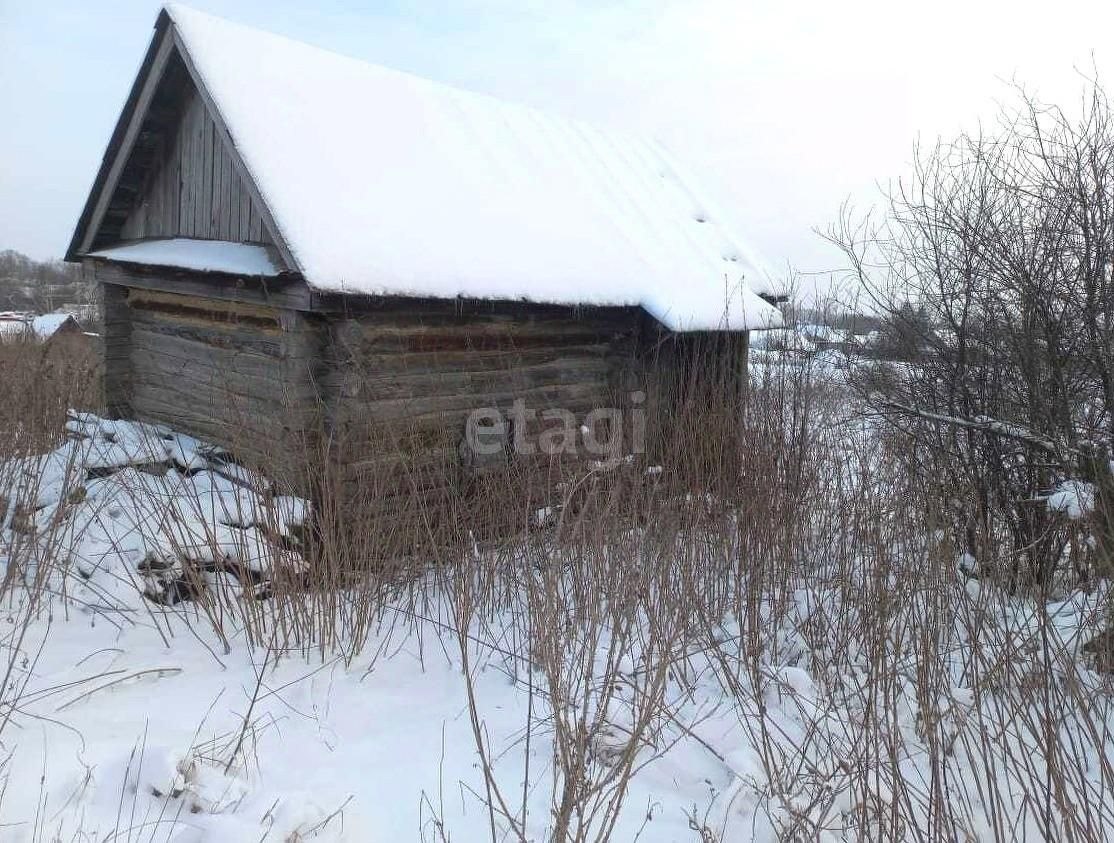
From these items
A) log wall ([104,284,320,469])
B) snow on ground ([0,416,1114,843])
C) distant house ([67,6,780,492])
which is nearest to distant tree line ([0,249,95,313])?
log wall ([104,284,320,469])

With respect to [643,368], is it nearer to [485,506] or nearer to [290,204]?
[485,506]

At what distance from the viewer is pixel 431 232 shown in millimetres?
6207

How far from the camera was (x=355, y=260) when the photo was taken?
5395 mm

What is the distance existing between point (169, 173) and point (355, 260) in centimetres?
287

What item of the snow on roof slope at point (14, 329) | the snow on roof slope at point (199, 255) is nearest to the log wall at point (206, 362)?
the snow on roof slope at point (199, 255)

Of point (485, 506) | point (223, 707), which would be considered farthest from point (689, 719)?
point (485, 506)

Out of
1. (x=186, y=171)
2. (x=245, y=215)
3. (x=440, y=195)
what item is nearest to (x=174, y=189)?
(x=186, y=171)

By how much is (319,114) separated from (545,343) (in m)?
2.71

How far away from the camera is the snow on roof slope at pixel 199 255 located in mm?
5621

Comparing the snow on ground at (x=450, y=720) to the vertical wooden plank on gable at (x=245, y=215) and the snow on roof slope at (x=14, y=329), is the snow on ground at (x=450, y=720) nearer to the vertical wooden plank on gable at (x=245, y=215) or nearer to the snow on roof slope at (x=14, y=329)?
the vertical wooden plank on gable at (x=245, y=215)

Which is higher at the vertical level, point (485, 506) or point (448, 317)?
point (448, 317)

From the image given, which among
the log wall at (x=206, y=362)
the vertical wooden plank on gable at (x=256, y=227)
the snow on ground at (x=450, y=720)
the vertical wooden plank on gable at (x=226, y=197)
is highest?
the vertical wooden plank on gable at (x=226, y=197)

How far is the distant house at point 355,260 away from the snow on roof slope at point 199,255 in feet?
0.09

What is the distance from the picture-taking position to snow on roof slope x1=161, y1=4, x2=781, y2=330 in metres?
5.68
